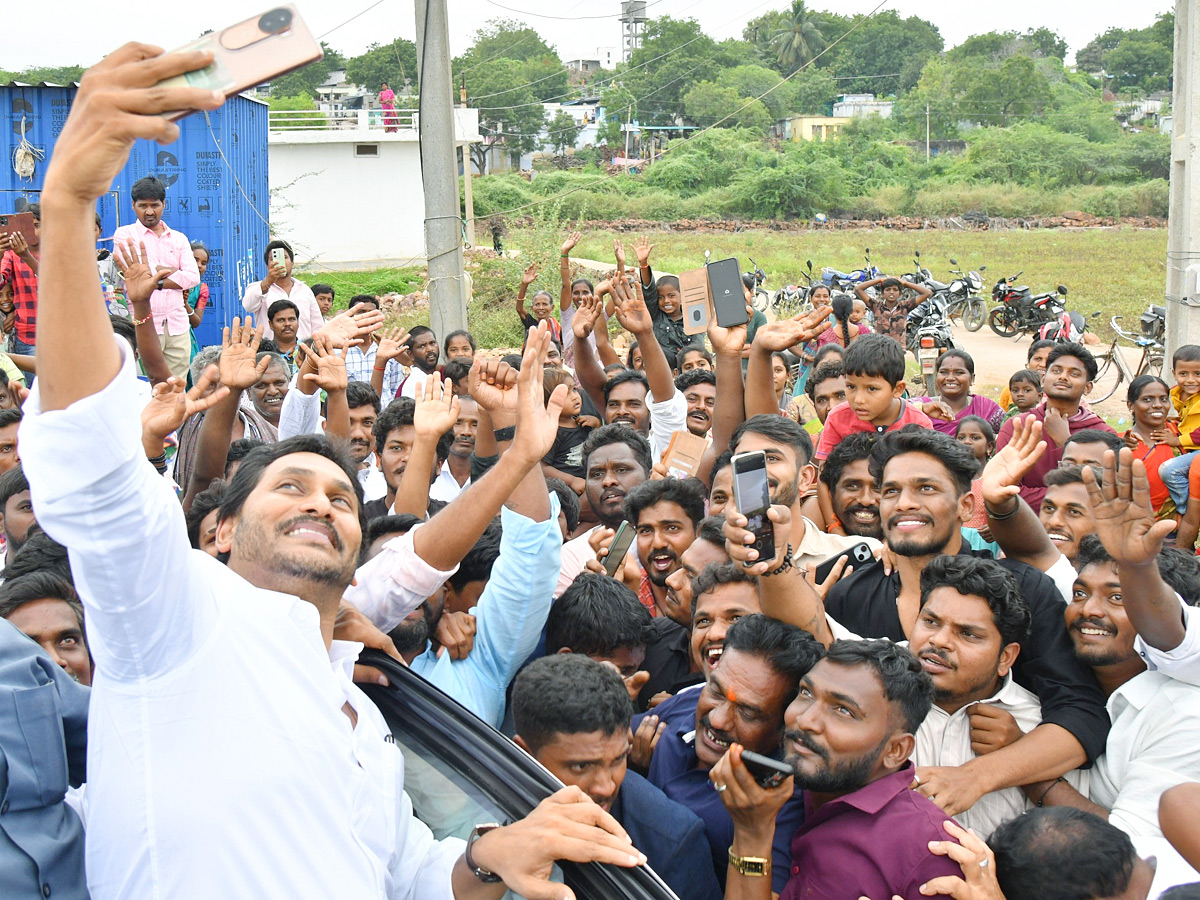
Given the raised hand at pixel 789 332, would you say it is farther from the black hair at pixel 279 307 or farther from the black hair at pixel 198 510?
the black hair at pixel 279 307

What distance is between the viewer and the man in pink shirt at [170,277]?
27.3 ft

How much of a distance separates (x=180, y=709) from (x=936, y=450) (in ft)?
8.67

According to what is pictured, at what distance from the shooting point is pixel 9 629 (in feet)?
6.08

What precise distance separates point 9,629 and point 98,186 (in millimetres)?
842

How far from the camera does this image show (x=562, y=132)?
234 ft

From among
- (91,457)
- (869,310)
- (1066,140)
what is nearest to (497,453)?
(91,457)

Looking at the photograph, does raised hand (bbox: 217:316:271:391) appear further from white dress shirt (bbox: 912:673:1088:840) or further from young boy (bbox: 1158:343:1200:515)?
young boy (bbox: 1158:343:1200:515)

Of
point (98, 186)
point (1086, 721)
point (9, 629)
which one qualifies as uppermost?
point (98, 186)

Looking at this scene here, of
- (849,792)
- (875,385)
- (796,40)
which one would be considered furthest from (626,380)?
(796,40)

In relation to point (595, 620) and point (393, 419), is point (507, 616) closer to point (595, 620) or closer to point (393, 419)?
point (595, 620)

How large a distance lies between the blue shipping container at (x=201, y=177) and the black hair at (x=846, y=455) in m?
9.99

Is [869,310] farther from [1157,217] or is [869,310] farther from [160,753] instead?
[1157,217]

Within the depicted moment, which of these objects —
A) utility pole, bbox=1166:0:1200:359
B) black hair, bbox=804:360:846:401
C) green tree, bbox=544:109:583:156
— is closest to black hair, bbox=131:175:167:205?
black hair, bbox=804:360:846:401

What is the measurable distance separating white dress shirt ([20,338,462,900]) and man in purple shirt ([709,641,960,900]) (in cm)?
92
